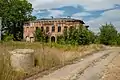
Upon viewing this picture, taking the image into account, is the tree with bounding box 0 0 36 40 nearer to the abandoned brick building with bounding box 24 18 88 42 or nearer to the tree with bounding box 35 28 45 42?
the abandoned brick building with bounding box 24 18 88 42

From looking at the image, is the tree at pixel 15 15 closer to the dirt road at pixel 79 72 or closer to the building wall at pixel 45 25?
the building wall at pixel 45 25

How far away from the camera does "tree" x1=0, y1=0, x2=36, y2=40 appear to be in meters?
91.2

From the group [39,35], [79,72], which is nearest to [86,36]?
[39,35]

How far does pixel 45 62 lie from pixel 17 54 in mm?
3200

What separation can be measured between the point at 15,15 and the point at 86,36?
3713 centimetres

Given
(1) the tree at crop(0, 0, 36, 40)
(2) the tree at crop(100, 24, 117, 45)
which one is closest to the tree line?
(2) the tree at crop(100, 24, 117, 45)

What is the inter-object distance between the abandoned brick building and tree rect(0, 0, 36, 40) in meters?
6.48

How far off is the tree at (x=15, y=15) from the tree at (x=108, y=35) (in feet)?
78.8

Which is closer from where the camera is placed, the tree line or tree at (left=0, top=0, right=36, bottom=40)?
the tree line

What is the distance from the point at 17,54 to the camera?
46.5 feet

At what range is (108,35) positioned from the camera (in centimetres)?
8875

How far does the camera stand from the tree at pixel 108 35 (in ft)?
286

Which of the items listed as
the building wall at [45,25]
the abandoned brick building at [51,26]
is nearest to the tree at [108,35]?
the abandoned brick building at [51,26]

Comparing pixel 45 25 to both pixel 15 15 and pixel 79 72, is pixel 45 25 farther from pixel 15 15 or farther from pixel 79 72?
pixel 79 72
